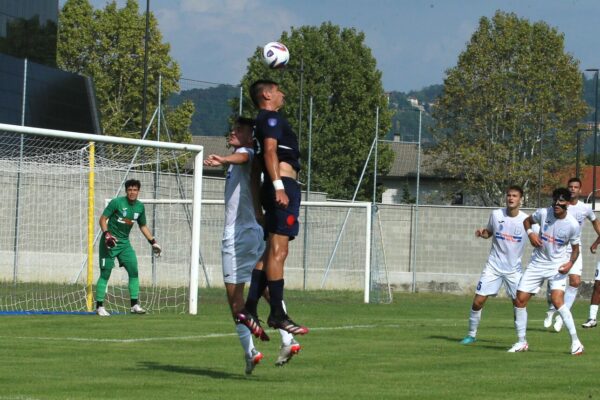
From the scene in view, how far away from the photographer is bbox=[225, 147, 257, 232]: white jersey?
11.0 m

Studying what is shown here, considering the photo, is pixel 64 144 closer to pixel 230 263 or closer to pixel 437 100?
pixel 230 263

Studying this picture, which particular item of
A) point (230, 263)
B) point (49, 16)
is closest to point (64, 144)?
point (230, 263)

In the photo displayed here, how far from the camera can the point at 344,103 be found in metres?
83.2

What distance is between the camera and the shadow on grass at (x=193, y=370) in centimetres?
1085

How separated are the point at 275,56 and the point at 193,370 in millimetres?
3008

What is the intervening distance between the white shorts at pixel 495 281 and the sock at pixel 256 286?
228 inches

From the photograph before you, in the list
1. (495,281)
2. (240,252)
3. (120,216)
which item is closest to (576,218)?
(495,281)

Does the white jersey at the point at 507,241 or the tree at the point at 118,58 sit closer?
the white jersey at the point at 507,241

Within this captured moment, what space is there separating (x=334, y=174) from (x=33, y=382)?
6782cm

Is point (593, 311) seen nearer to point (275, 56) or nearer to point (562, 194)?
point (562, 194)

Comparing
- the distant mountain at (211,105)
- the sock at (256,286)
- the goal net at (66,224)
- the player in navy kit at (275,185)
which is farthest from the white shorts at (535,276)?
the distant mountain at (211,105)

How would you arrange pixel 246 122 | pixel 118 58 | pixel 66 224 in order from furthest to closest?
pixel 118 58 → pixel 66 224 → pixel 246 122

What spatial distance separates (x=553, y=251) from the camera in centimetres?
1582

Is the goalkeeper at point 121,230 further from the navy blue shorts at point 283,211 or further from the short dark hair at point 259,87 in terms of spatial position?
the navy blue shorts at point 283,211
